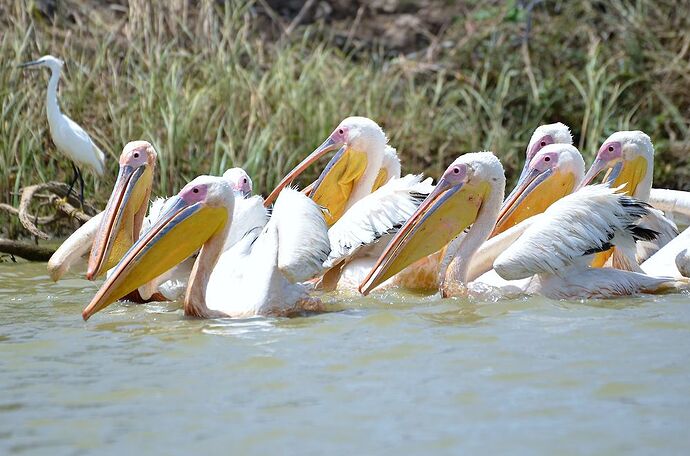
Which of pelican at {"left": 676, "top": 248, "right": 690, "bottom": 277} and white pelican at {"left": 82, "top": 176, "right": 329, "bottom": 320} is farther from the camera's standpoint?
pelican at {"left": 676, "top": 248, "right": 690, "bottom": 277}

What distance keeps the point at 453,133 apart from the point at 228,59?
6.38 feet

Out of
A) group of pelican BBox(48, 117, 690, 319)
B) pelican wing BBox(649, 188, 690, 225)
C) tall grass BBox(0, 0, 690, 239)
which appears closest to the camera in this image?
group of pelican BBox(48, 117, 690, 319)

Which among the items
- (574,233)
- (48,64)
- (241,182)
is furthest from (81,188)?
(574,233)

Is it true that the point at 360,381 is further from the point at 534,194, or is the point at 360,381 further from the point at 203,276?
the point at 534,194

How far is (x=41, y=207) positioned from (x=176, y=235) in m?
3.61

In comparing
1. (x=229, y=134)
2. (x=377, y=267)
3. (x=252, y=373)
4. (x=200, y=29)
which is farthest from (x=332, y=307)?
(x=200, y=29)

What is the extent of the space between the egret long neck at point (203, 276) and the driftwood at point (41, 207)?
179cm

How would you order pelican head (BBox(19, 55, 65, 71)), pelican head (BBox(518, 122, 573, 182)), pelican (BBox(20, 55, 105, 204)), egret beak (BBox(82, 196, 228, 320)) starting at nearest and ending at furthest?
egret beak (BBox(82, 196, 228, 320))
pelican head (BBox(518, 122, 573, 182))
pelican (BBox(20, 55, 105, 204))
pelican head (BBox(19, 55, 65, 71))

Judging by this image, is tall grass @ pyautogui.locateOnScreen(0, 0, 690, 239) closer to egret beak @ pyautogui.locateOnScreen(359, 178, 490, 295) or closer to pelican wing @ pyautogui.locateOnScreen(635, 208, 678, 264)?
egret beak @ pyautogui.locateOnScreen(359, 178, 490, 295)

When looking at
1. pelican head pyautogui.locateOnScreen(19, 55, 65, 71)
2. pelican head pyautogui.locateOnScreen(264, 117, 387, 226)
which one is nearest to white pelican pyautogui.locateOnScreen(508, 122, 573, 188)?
pelican head pyautogui.locateOnScreen(264, 117, 387, 226)

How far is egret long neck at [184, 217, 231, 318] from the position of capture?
4.96 meters

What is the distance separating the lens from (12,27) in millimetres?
9211

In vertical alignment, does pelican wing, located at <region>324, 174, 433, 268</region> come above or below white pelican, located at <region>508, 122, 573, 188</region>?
below

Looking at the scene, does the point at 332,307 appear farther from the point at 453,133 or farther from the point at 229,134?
the point at 453,133
